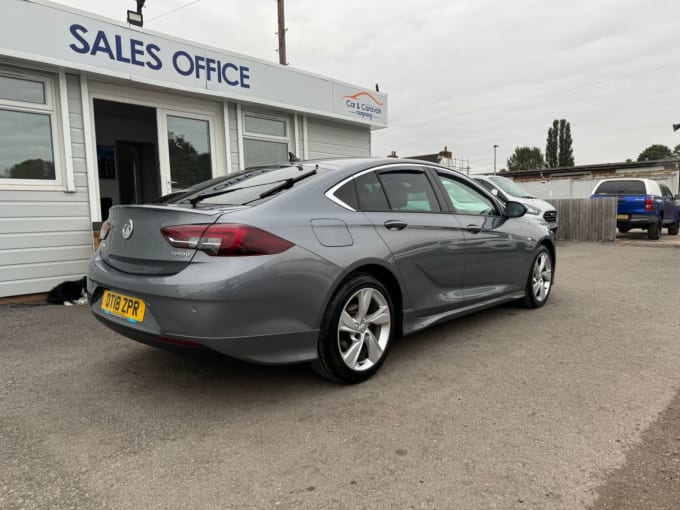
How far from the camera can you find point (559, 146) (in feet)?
Result: 264

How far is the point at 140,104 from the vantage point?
656 cm

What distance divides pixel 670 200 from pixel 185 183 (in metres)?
14.8

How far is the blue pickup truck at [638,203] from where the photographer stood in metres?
13.2

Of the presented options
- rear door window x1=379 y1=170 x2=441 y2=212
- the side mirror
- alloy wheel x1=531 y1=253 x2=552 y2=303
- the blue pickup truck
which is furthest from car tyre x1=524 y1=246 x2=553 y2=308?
the blue pickup truck

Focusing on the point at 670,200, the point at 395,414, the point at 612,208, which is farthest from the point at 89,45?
the point at 670,200

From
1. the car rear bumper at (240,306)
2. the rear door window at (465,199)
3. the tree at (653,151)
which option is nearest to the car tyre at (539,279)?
the rear door window at (465,199)

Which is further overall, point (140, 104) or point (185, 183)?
point (185, 183)

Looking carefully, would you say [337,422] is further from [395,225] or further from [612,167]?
[612,167]

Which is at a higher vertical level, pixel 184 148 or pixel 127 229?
pixel 184 148

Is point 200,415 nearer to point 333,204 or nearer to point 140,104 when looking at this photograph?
point 333,204

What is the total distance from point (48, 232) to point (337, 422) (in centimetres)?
485

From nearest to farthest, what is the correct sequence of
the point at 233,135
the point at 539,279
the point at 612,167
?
the point at 539,279 → the point at 233,135 → the point at 612,167

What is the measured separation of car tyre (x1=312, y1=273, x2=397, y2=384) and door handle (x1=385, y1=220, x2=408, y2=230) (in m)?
0.41

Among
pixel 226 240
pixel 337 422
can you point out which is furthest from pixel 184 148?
pixel 337 422
